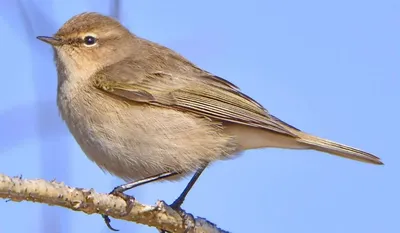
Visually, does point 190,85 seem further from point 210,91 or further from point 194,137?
point 194,137

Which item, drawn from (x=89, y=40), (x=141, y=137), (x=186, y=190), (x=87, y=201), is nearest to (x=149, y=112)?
(x=141, y=137)

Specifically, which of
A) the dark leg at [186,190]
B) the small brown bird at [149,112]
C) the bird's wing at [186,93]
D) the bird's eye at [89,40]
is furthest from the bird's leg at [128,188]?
the bird's eye at [89,40]

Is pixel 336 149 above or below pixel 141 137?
above

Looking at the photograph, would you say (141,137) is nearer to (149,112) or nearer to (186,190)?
(149,112)

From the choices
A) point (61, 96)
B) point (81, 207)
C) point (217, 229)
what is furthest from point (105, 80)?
point (81, 207)

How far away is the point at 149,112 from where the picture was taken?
477 centimetres

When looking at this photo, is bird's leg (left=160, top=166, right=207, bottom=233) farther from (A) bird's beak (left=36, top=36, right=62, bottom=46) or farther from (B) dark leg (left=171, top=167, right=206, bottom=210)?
(A) bird's beak (left=36, top=36, right=62, bottom=46)

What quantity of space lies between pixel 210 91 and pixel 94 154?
3.55ft

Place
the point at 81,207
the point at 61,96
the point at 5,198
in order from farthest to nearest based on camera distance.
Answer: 1. the point at 61,96
2. the point at 81,207
3. the point at 5,198

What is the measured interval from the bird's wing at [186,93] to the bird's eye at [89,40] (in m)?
0.26

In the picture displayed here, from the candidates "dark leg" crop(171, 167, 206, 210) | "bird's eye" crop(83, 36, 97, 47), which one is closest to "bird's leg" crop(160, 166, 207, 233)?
"dark leg" crop(171, 167, 206, 210)

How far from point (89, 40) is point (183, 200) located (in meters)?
1.53

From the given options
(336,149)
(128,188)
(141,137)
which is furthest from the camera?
(336,149)

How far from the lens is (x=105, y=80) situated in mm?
4984
